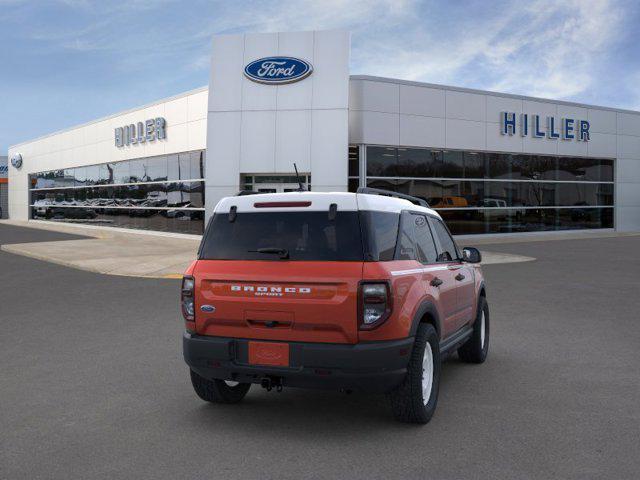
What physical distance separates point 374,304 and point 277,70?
62.3 ft

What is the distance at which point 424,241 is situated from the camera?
5.52 metres

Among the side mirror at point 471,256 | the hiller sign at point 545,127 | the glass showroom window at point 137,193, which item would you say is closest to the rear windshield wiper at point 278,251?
the side mirror at point 471,256

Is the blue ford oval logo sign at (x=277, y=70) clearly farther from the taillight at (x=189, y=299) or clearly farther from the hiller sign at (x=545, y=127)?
the taillight at (x=189, y=299)

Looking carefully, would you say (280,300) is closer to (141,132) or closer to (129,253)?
(129,253)

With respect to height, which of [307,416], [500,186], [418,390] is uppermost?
[500,186]

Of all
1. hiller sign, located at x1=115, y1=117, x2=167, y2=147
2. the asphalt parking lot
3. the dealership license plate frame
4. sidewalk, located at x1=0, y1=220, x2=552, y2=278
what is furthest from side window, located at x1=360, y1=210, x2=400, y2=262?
hiller sign, located at x1=115, y1=117, x2=167, y2=147

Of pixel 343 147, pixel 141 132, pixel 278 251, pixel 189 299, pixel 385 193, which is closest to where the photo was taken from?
pixel 278 251

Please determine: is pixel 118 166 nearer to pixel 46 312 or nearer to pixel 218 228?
pixel 46 312

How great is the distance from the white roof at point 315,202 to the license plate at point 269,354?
0.99 m

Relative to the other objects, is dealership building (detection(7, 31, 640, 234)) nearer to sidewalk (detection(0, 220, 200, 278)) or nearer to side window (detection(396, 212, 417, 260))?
sidewalk (detection(0, 220, 200, 278))

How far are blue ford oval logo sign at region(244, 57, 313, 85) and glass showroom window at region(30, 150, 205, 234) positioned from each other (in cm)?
454

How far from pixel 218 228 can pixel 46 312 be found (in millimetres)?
6059

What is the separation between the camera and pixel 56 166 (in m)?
41.7

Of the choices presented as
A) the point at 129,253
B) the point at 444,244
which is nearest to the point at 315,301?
the point at 444,244
